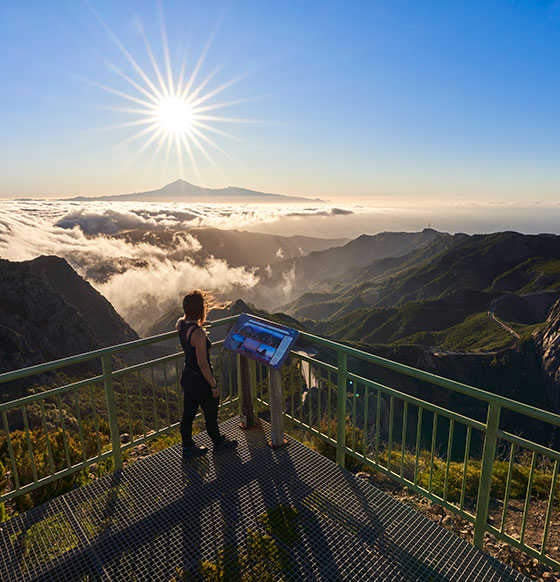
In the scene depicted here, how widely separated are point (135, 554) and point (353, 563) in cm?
198

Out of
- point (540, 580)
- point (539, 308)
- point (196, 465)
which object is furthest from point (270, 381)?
point (539, 308)

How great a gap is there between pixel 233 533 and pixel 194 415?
5.39ft

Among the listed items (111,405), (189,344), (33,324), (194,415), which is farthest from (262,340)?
(33,324)

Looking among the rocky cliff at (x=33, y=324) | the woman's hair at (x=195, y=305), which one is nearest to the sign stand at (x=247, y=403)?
the woman's hair at (x=195, y=305)

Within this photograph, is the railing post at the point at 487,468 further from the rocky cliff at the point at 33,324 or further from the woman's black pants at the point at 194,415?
the rocky cliff at the point at 33,324

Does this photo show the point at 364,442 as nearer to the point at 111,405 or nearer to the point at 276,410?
the point at 276,410

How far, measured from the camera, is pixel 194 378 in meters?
4.74

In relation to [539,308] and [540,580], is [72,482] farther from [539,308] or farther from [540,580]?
[539,308]

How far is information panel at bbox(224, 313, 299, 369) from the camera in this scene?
454cm

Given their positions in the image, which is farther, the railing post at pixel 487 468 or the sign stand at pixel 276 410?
the sign stand at pixel 276 410

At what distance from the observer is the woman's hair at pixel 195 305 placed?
4488mm

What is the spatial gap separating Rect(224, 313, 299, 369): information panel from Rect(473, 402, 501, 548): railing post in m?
2.08

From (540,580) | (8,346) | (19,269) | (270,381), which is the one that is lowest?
(8,346)

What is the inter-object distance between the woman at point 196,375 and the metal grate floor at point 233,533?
426mm
